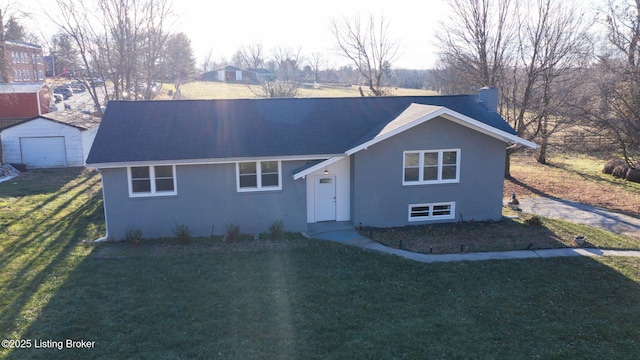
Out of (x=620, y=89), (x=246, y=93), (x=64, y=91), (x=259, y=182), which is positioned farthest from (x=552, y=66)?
(x=64, y=91)

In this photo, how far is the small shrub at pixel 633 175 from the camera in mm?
25766

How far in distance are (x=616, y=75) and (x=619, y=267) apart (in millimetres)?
13666

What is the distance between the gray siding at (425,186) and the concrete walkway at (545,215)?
126cm

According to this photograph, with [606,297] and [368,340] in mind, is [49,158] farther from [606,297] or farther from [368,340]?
[606,297]

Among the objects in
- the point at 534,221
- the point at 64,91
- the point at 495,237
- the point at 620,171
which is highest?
the point at 64,91

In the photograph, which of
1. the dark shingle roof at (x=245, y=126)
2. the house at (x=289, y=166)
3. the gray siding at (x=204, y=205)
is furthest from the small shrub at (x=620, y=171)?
the gray siding at (x=204, y=205)

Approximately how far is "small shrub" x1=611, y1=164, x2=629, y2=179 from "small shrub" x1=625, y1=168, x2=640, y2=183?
1.14ft

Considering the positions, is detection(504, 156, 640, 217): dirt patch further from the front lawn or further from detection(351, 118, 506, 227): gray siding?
detection(351, 118, 506, 227): gray siding

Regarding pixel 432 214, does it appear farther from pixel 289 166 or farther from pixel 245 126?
pixel 245 126

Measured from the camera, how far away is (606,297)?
10898mm

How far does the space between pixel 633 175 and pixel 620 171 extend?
1.09 m

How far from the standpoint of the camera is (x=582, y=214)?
19.2 metres

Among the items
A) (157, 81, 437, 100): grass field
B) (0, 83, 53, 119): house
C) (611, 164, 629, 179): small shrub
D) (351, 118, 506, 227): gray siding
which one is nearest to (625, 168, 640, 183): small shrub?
(611, 164, 629, 179): small shrub

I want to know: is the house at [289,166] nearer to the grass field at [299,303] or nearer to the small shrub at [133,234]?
the small shrub at [133,234]
